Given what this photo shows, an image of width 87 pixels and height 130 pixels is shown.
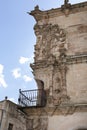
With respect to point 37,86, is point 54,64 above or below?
above

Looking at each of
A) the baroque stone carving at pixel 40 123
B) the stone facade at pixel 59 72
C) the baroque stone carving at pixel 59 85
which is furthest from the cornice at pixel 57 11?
the baroque stone carving at pixel 40 123

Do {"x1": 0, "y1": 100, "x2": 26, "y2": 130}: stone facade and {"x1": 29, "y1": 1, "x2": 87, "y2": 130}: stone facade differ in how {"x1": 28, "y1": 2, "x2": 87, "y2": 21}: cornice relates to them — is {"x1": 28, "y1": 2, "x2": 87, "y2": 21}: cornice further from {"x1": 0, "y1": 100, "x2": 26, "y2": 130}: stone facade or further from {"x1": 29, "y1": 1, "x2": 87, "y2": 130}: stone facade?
{"x1": 0, "y1": 100, "x2": 26, "y2": 130}: stone facade

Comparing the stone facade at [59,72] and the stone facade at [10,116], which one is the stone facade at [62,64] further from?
the stone facade at [10,116]

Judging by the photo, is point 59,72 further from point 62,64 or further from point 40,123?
point 40,123

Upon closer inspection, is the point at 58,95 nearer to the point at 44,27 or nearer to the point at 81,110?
the point at 81,110

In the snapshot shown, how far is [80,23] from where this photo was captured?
13.8 meters

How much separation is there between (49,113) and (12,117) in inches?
71.3

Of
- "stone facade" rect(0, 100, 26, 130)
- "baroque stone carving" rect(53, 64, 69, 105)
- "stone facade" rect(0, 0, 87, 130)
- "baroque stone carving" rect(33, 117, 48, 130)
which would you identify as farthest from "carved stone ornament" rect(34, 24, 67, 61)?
"baroque stone carving" rect(33, 117, 48, 130)

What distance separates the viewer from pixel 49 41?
14156 mm

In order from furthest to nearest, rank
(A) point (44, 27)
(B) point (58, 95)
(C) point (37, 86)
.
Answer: (A) point (44, 27) → (C) point (37, 86) → (B) point (58, 95)

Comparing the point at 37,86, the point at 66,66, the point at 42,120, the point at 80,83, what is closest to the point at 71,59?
the point at 66,66

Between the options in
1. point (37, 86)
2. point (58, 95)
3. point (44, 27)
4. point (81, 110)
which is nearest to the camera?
point (81, 110)

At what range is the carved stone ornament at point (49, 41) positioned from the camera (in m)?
13.7

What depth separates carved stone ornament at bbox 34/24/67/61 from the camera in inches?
539
